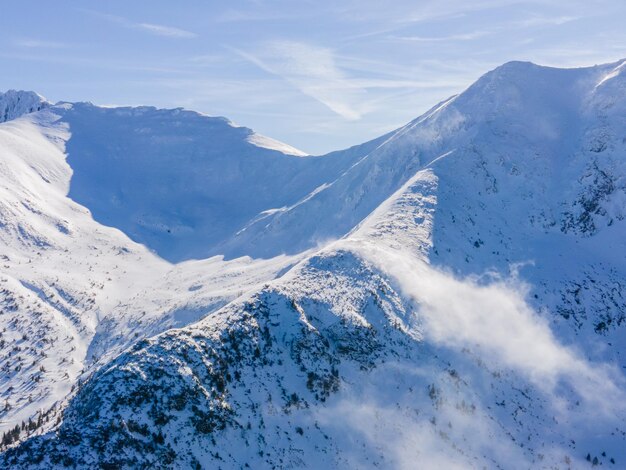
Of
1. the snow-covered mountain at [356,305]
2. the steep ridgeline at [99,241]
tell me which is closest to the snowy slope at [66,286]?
the steep ridgeline at [99,241]

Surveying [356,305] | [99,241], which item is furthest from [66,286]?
[356,305]

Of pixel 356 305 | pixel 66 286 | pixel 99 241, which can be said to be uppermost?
pixel 356 305

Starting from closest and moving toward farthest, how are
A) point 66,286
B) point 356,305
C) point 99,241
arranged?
point 356,305 → point 66,286 → point 99,241

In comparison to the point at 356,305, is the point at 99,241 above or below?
below

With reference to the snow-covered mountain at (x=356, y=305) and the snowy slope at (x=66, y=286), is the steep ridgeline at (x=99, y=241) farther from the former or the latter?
the snow-covered mountain at (x=356, y=305)

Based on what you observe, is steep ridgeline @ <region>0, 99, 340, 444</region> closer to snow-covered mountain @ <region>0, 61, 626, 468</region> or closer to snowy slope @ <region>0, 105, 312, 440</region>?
snowy slope @ <region>0, 105, 312, 440</region>

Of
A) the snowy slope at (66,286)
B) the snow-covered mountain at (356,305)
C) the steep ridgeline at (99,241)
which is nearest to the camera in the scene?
the snow-covered mountain at (356,305)

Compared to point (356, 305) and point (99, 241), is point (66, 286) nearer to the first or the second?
point (99, 241)

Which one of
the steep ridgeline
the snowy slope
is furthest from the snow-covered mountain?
the steep ridgeline

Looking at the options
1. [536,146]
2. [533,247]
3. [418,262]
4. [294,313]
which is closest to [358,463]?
[294,313]

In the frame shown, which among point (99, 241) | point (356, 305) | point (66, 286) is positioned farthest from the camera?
point (99, 241)
